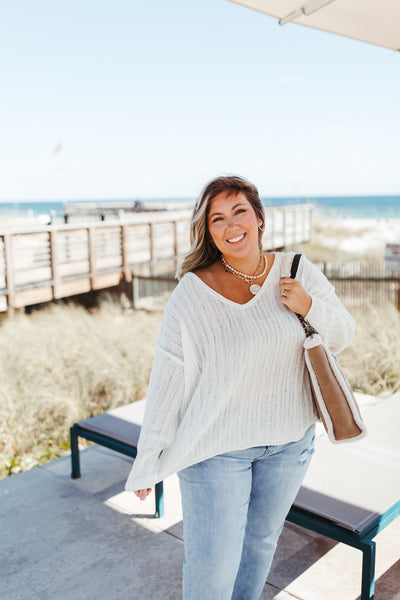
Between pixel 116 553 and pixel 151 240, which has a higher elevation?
pixel 151 240

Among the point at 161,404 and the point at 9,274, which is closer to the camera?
the point at 161,404

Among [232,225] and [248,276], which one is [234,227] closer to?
[232,225]

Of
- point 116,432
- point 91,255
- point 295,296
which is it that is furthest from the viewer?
point 91,255

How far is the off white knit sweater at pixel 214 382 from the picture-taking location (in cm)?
184

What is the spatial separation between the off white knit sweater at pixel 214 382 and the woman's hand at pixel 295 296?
4 centimetres

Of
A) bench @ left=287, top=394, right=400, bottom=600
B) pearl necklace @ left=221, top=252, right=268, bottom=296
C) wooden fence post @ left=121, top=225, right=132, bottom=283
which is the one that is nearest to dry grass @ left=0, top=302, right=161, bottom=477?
bench @ left=287, top=394, right=400, bottom=600

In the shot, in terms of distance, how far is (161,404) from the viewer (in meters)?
1.87

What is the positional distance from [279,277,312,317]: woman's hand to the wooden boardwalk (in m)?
9.81

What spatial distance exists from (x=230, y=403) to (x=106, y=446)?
2.10 m

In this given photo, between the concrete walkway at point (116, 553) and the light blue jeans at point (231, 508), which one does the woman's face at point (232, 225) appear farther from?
the concrete walkway at point (116, 553)

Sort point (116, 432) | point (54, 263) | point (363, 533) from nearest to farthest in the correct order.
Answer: point (363, 533)
point (116, 432)
point (54, 263)

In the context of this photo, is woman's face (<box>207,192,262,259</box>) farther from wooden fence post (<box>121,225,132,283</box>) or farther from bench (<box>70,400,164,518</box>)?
wooden fence post (<box>121,225,132,283</box>)

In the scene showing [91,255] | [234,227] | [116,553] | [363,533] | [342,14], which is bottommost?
[116,553]

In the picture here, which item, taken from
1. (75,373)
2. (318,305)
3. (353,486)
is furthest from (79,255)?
(318,305)
